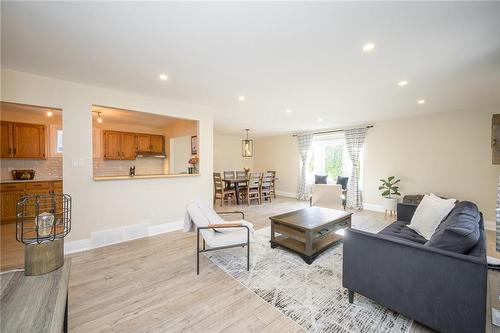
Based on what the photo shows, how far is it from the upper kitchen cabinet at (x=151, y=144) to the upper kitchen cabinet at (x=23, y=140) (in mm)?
2012

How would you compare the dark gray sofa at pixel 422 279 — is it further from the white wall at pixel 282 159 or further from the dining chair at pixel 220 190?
the white wall at pixel 282 159

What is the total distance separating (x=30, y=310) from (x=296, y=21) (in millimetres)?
2455

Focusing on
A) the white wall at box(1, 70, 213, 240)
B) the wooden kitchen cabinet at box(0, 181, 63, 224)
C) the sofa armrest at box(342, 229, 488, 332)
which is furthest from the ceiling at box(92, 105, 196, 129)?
the sofa armrest at box(342, 229, 488, 332)

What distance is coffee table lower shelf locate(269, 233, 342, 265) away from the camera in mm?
2647

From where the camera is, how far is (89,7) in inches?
60.2

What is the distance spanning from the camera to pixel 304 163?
7188mm

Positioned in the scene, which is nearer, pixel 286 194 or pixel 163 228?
pixel 163 228

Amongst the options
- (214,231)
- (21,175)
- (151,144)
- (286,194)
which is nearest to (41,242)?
(214,231)

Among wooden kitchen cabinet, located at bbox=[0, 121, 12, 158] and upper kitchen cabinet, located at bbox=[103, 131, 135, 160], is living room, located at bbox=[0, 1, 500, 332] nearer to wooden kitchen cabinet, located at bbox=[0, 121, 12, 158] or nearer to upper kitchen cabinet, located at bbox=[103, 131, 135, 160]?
wooden kitchen cabinet, located at bbox=[0, 121, 12, 158]

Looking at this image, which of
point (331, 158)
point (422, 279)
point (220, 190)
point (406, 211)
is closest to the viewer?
point (422, 279)

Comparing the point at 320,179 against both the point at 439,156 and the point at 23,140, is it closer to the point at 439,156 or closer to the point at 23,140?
the point at 439,156

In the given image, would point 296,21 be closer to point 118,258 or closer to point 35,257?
point 35,257

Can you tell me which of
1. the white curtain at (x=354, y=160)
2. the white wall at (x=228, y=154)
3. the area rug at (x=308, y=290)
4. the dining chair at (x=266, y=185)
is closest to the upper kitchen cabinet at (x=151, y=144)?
the white wall at (x=228, y=154)

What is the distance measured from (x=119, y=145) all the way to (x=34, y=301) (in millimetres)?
5476
